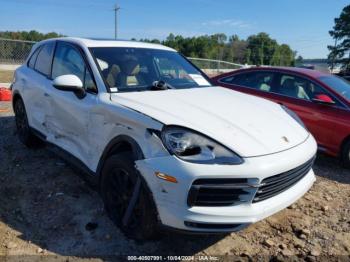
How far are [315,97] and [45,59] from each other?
4.11m

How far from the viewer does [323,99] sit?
5781 millimetres

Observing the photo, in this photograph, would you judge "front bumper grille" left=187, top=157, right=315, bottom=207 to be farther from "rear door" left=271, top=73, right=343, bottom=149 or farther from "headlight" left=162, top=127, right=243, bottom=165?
"rear door" left=271, top=73, right=343, bottom=149

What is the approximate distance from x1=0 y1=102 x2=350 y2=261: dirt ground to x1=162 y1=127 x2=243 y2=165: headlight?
0.95 metres

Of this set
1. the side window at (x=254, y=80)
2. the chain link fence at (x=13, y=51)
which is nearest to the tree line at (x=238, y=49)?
the chain link fence at (x=13, y=51)

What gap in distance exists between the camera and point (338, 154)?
561cm

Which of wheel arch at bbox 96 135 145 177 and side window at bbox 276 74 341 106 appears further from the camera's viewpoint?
side window at bbox 276 74 341 106

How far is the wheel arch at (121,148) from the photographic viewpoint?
2994 mm

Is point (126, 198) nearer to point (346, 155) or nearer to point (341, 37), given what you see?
point (346, 155)

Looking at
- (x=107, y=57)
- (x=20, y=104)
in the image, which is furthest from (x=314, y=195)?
(x=20, y=104)

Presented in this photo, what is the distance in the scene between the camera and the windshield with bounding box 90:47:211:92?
3.81 m

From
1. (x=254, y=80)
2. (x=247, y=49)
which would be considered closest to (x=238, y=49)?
(x=247, y=49)

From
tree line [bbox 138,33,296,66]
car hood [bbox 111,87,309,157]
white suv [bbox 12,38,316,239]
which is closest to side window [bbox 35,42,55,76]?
white suv [bbox 12,38,316,239]

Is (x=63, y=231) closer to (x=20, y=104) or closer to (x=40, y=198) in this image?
(x=40, y=198)

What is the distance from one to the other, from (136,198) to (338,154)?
3773mm
